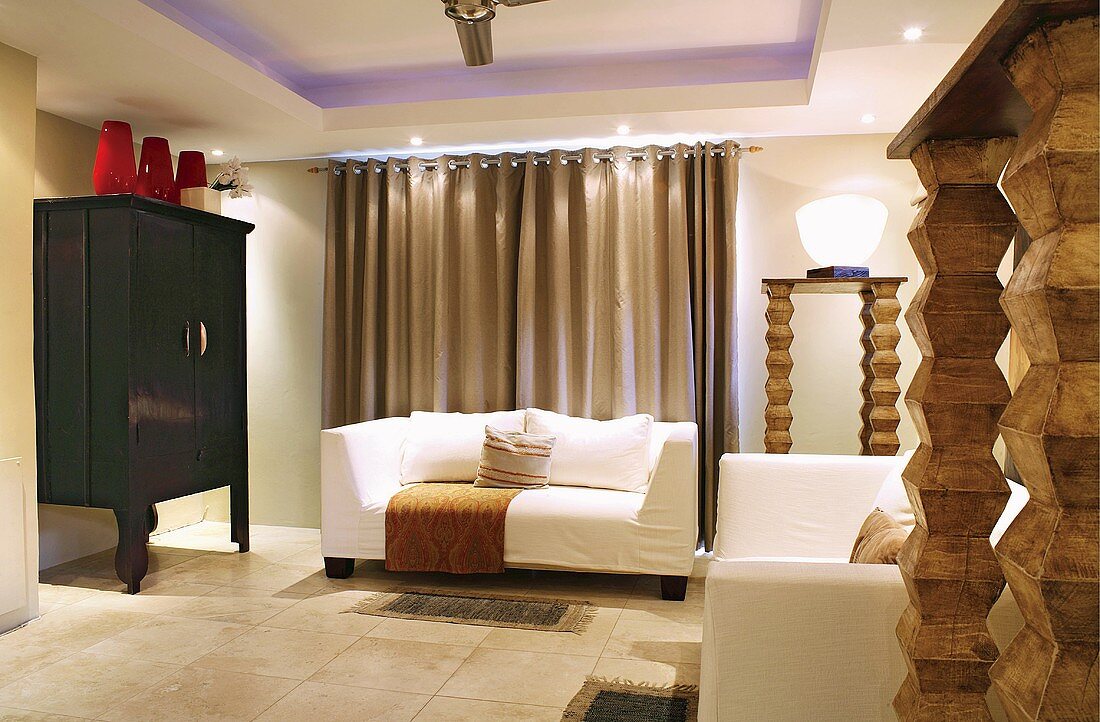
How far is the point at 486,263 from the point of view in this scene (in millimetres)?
4820

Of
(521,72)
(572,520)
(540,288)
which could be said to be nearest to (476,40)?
(521,72)

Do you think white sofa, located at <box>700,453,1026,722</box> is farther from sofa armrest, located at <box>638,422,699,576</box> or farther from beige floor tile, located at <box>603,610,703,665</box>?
sofa armrest, located at <box>638,422,699,576</box>

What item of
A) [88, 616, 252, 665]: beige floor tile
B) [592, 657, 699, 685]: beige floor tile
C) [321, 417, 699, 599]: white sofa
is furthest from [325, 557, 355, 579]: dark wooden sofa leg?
[592, 657, 699, 685]: beige floor tile

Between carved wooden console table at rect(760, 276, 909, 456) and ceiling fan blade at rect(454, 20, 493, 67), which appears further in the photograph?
carved wooden console table at rect(760, 276, 909, 456)

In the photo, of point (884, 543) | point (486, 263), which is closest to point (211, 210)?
point (486, 263)

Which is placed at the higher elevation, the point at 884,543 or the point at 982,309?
the point at 982,309

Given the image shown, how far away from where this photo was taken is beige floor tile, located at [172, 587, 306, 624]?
3.43m

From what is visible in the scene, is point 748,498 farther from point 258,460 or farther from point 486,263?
point 258,460

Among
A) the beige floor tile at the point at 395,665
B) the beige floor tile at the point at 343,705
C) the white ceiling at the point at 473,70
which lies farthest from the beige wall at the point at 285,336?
the beige floor tile at the point at 343,705

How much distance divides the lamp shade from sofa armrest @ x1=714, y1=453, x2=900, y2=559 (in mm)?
976

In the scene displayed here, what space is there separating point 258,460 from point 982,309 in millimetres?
4608

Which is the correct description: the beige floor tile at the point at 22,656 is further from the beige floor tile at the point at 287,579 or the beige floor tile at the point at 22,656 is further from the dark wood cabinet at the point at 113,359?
the beige floor tile at the point at 287,579

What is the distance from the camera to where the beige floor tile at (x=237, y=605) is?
135 inches

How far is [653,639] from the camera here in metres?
3.17
